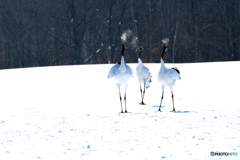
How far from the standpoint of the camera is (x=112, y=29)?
35281 millimetres

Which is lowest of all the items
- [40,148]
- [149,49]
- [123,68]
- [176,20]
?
[40,148]

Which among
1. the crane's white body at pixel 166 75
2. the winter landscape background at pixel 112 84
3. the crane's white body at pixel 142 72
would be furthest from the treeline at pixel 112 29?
the crane's white body at pixel 166 75

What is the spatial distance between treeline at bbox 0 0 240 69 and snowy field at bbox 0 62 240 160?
1645 cm

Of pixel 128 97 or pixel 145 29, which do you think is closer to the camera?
Answer: pixel 128 97

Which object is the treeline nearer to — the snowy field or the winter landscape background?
the winter landscape background

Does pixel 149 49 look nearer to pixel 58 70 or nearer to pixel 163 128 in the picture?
pixel 58 70

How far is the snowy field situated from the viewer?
→ 6.23m

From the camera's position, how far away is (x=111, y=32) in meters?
35.2

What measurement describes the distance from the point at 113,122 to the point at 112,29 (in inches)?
1061

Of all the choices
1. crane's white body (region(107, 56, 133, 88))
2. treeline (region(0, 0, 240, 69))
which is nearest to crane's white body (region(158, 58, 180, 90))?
crane's white body (region(107, 56, 133, 88))

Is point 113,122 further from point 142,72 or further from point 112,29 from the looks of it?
point 112,29

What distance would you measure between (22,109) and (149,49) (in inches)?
1007

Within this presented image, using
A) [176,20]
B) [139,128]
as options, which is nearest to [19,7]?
[176,20]

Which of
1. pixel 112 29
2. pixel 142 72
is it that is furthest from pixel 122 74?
pixel 112 29
